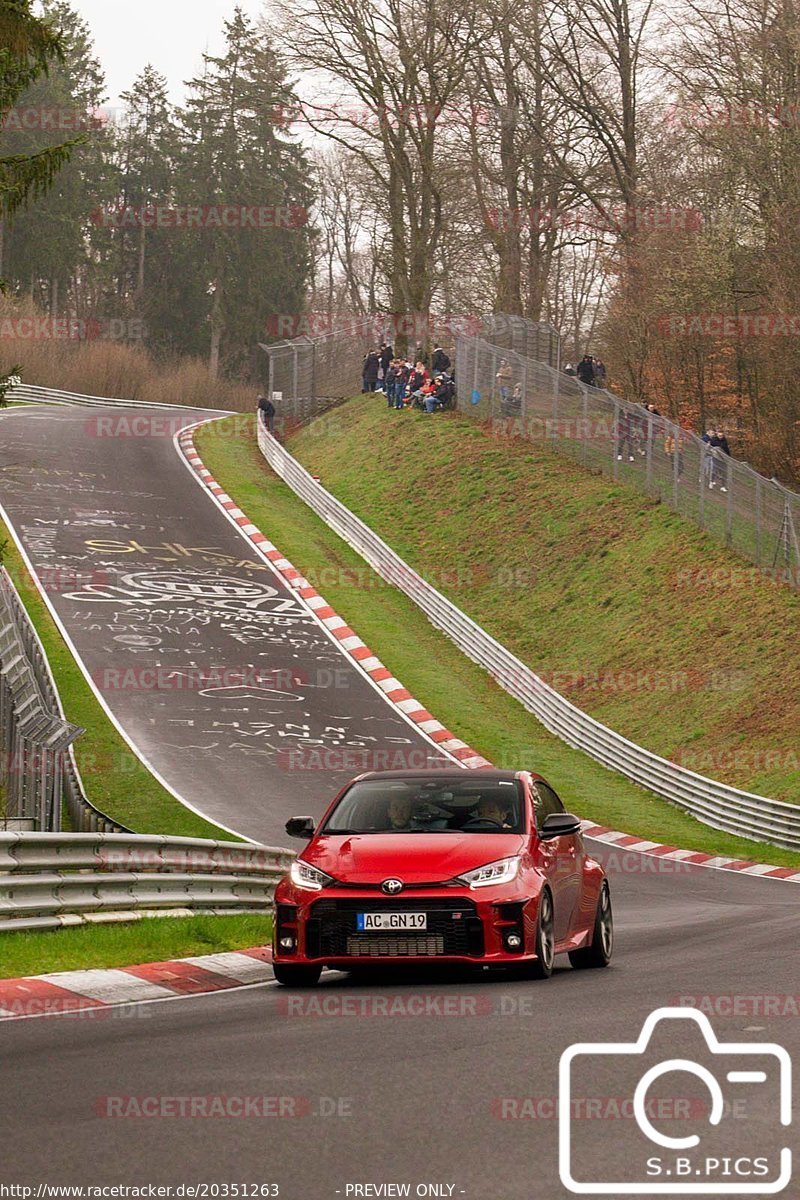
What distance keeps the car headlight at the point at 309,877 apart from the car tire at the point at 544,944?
53.9 inches

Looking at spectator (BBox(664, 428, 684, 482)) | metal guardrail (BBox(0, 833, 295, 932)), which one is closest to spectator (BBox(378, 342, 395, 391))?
spectator (BBox(664, 428, 684, 482))

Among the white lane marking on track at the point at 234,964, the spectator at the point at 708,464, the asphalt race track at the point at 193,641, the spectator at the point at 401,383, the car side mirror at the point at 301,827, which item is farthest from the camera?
the spectator at the point at 401,383

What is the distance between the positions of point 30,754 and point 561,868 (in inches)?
283

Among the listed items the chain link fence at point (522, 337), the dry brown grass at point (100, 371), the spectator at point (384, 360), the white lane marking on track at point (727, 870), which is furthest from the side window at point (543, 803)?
the dry brown grass at point (100, 371)

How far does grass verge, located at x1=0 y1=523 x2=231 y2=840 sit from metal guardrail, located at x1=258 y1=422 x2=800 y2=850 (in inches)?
344

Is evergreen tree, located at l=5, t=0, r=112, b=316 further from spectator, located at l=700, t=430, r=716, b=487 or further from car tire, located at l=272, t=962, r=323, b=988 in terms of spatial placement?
car tire, located at l=272, t=962, r=323, b=988

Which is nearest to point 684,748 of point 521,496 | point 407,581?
point 407,581

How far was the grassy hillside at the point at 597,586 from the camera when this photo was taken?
30.6 m

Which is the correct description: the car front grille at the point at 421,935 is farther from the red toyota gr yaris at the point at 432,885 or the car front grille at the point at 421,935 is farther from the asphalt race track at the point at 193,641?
the asphalt race track at the point at 193,641

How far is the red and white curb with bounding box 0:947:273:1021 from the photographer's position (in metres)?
9.38

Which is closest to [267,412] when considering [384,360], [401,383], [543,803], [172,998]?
[384,360]

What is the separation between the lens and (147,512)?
46.1m

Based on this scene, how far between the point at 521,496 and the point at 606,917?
3239 cm

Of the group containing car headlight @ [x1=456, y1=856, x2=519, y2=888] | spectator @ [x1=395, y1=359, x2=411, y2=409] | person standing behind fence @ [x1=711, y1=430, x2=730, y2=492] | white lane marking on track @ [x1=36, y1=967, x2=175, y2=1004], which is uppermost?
spectator @ [x1=395, y1=359, x2=411, y2=409]
